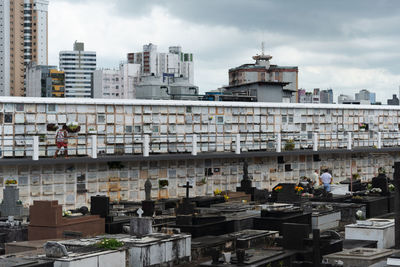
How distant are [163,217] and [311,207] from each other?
5.03m

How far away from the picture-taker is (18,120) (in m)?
28.2

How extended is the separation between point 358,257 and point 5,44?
511ft

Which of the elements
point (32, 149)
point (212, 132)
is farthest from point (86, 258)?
point (212, 132)

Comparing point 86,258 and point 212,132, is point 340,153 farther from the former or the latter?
point 86,258

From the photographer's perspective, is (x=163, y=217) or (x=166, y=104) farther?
(x=166, y=104)

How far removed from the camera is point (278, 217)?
19.6m

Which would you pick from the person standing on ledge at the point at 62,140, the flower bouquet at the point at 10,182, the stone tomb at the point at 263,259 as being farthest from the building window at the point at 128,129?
the stone tomb at the point at 263,259

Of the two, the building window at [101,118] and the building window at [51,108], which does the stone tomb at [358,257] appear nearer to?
the building window at [51,108]

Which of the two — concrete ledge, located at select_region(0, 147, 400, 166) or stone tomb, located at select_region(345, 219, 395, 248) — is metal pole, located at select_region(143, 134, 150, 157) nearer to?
concrete ledge, located at select_region(0, 147, 400, 166)

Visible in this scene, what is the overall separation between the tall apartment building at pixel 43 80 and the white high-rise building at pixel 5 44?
27.8ft

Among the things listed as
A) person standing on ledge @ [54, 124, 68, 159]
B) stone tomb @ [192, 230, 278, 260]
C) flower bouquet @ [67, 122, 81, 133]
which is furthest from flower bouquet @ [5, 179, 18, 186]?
stone tomb @ [192, 230, 278, 260]

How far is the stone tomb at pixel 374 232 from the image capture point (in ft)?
57.2

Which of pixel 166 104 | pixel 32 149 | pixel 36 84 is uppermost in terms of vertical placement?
pixel 36 84

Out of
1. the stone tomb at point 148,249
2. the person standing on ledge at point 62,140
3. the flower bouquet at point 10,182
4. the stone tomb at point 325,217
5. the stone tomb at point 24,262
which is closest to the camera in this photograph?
the stone tomb at point 24,262
